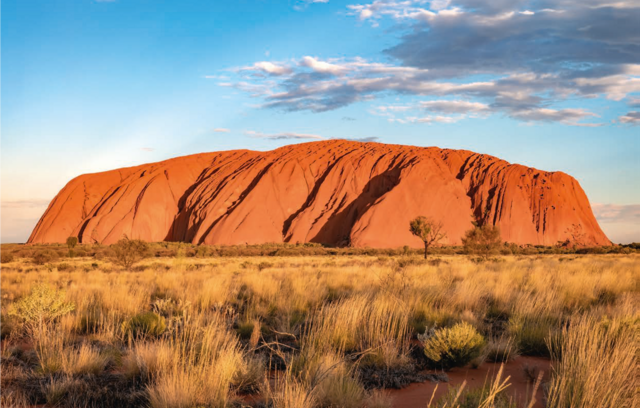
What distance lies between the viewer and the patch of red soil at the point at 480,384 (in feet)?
14.6

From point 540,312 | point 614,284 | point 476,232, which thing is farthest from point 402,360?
point 476,232

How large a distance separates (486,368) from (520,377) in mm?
484

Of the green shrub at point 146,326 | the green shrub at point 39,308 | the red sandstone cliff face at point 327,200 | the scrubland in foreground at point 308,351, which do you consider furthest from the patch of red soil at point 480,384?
the red sandstone cliff face at point 327,200

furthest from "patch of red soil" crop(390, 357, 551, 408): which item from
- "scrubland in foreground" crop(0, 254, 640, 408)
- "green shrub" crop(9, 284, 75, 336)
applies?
"green shrub" crop(9, 284, 75, 336)

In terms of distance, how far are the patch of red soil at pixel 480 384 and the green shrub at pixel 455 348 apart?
0.13 meters

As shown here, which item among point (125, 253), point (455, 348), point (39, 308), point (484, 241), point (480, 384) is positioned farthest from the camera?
point (484, 241)

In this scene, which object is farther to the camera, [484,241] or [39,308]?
[484,241]

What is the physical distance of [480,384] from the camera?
16.3 ft

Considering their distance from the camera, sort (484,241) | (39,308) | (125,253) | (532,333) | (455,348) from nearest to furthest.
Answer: (455,348), (532,333), (39,308), (125,253), (484,241)

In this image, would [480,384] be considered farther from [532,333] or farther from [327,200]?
[327,200]

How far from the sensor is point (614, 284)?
1189 cm

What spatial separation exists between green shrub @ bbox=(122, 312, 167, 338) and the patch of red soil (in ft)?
12.3

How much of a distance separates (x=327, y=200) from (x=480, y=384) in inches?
2444

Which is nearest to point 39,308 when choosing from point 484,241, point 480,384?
point 480,384
